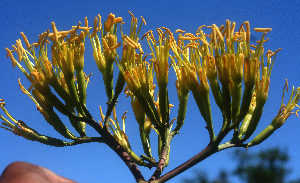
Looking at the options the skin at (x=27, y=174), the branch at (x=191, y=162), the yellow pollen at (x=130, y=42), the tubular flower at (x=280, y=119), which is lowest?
the skin at (x=27, y=174)

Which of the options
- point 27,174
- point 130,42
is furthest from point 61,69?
point 27,174

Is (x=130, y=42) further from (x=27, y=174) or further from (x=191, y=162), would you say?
(x=27, y=174)

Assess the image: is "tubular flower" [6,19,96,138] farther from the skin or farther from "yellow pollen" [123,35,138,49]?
the skin

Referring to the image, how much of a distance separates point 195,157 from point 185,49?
67cm

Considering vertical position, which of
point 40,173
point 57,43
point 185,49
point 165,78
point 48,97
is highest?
point 185,49

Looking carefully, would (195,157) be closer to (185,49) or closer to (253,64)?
(253,64)

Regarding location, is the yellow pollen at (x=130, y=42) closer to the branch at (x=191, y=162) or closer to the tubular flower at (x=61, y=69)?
the tubular flower at (x=61, y=69)

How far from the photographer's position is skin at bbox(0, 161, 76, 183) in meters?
0.81

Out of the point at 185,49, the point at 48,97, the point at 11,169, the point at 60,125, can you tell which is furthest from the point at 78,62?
the point at 11,169

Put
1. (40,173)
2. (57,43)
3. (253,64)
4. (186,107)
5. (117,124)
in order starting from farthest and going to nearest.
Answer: (117,124) < (186,107) < (57,43) < (253,64) < (40,173)

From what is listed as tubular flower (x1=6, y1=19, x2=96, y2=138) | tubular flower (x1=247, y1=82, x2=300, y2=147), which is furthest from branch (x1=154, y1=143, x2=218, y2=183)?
tubular flower (x1=6, y1=19, x2=96, y2=138)

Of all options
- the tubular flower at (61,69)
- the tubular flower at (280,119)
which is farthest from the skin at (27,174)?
the tubular flower at (280,119)

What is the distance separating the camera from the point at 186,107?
5.59ft

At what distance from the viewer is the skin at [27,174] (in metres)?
0.81
